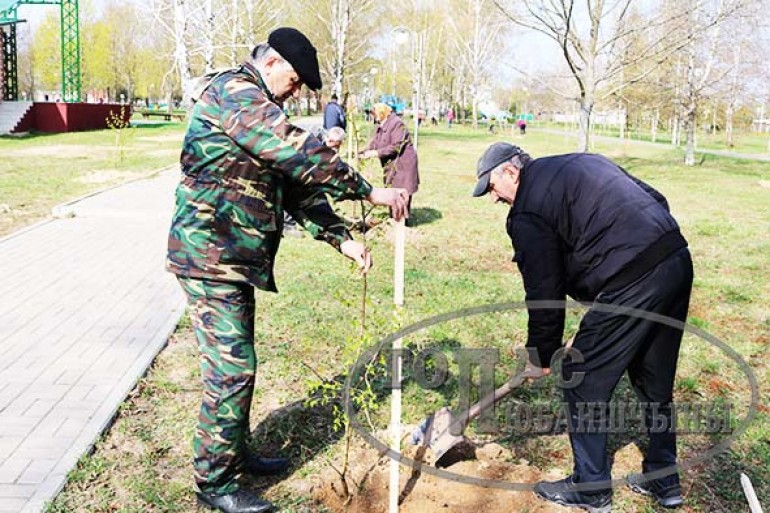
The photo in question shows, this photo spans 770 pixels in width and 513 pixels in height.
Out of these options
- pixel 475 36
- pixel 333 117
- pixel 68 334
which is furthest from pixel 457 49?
pixel 68 334

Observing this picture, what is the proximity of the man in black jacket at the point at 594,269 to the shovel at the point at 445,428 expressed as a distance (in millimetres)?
439

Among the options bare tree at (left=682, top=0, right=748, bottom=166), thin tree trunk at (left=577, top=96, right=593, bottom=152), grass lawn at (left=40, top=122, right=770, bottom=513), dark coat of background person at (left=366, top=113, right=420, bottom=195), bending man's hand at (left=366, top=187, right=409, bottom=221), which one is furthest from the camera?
bare tree at (left=682, top=0, right=748, bottom=166)

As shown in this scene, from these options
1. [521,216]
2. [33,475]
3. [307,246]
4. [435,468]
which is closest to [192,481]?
[33,475]

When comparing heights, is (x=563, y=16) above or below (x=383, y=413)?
above

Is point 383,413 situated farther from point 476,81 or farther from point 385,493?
point 476,81

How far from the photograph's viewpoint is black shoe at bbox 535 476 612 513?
10.9 ft

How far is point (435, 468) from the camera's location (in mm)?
3650

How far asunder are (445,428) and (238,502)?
1.12 metres

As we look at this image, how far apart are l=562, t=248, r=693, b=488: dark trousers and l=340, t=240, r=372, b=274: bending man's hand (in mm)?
988

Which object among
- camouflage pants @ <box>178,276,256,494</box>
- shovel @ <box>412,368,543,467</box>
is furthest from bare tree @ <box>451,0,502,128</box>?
camouflage pants @ <box>178,276,256,494</box>

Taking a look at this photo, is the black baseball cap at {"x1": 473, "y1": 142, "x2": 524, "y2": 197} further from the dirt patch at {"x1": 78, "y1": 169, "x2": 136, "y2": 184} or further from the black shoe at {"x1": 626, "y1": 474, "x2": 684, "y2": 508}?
the dirt patch at {"x1": 78, "y1": 169, "x2": 136, "y2": 184}

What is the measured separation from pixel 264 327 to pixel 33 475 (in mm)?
2490

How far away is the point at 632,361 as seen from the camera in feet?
10.8

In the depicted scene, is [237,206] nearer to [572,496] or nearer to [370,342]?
[370,342]
